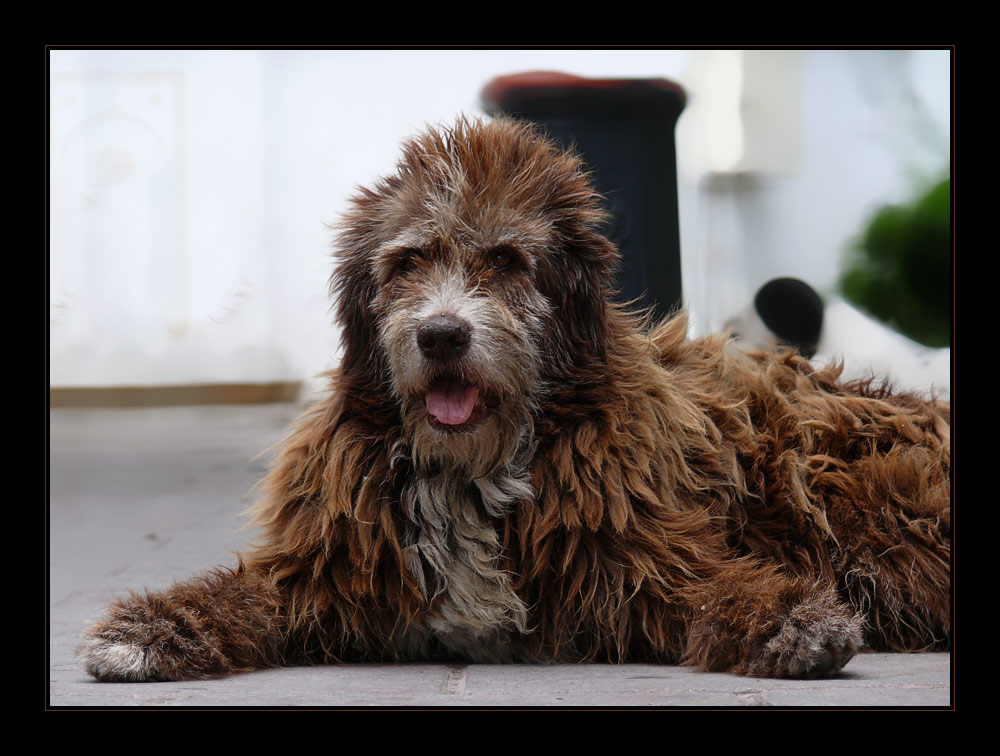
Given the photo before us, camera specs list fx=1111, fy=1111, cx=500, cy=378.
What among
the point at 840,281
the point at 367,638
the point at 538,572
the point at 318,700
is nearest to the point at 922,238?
the point at 840,281

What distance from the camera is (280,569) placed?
13.2 ft

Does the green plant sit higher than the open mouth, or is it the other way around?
the green plant

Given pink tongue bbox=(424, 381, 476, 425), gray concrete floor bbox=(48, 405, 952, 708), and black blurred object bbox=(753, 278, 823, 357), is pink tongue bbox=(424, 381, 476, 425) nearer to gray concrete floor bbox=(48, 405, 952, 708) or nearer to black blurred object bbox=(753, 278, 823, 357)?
gray concrete floor bbox=(48, 405, 952, 708)

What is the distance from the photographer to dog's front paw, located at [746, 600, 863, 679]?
3541mm

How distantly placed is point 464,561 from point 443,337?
2.75ft

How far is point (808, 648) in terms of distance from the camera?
3539 millimetres

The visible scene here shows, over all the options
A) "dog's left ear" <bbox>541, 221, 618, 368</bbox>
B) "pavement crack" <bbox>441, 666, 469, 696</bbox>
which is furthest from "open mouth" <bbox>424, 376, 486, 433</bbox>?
"pavement crack" <bbox>441, 666, 469, 696</bbox>

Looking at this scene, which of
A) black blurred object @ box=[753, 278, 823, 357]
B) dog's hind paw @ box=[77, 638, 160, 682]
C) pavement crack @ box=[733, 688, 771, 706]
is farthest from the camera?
black blurred object @ box=[753, 278, 823, 357]

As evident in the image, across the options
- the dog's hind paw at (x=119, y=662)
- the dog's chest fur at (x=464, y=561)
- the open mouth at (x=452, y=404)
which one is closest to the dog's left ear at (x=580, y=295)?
the open mouth at (x=452, y=404)

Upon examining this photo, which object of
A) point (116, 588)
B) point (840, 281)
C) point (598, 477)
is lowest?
point (116, 588)

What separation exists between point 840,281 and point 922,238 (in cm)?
67

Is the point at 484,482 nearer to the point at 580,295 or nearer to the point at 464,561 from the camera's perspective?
the point at 464,561

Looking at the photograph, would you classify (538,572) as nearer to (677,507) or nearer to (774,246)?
(677,507)

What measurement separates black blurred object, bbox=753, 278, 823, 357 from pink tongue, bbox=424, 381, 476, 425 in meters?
4.00
